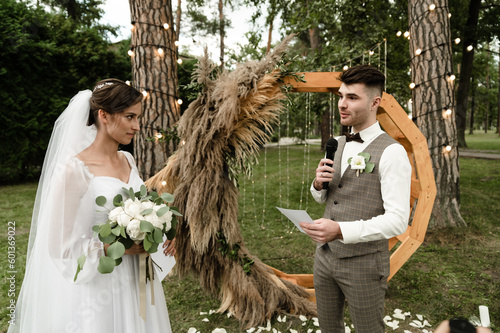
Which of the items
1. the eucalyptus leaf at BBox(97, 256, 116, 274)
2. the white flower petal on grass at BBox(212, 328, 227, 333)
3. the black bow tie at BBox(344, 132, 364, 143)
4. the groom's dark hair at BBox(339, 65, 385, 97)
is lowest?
the white flower petal on grass at BBox(212, 328, 227, 333)

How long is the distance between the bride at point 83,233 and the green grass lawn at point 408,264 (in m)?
1.39

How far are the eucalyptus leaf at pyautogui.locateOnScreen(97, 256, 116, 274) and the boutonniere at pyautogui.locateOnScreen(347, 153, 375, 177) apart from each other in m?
1.48

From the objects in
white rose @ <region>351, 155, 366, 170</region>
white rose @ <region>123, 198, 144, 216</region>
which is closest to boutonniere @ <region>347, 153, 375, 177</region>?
white rose @ <region>351, 155, 366, 170</region>

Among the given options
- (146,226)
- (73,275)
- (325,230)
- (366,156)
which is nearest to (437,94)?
(366,156)

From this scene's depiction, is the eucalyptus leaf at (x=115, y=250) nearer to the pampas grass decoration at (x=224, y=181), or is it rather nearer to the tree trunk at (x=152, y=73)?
the pampas grass decoration at (x=224, y=181)

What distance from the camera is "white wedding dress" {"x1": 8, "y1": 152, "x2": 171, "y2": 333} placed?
1608 millimetres

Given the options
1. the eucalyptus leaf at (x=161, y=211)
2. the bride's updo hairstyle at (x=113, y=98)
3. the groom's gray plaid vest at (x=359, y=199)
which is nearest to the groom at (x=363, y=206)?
the groom's gray plaid vest at (x=359, y=199)

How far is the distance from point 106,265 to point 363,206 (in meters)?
1.52

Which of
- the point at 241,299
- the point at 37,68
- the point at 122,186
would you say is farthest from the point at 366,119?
the point at 37,68

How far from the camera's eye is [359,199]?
177 centimetres

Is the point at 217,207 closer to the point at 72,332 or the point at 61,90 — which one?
the point at 72,332

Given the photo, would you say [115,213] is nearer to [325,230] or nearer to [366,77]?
[325,230]

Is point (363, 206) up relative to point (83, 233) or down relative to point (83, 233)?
up

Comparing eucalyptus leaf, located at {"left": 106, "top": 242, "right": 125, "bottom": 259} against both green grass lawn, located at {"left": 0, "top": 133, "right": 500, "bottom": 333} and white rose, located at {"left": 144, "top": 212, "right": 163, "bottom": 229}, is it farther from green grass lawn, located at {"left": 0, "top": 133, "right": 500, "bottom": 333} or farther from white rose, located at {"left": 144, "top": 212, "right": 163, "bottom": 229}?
green grass lawn, located at {"left": 0, "top": 133, "right": 500, "bottom": 333}
